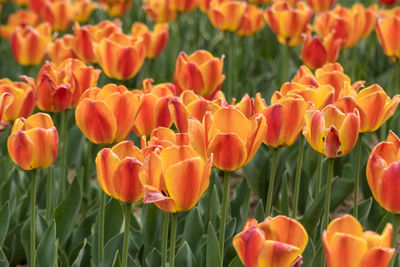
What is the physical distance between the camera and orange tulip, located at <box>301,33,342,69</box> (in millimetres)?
2838

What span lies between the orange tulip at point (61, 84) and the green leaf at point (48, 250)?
48cm

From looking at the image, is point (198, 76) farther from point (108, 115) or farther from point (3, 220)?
→ point (3, 220)

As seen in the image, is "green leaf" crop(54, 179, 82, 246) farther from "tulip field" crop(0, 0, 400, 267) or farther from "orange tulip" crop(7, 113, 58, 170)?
"orange tulip" crop(7, 113, 58, 170)

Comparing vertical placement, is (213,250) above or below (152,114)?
below

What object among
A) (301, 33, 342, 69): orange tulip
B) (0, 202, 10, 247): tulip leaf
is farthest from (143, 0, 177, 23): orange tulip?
(0, 202, 10, 247): tulip leaf

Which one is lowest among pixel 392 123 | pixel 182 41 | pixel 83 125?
pixel 182 41

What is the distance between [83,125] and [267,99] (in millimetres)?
1663

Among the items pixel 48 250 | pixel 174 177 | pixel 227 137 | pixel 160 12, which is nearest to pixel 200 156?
pixel 227 137

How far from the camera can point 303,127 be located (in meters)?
1.84

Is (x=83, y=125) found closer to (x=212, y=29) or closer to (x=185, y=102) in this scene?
(x=185, y=102)

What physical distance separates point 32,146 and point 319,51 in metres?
1.46

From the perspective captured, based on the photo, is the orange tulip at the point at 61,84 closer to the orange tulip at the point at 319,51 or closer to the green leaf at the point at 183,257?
the green leaf at the point at 183,257

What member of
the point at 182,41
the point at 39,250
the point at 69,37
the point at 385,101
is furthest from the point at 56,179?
the point at 182,41

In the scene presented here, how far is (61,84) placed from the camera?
2297mm
